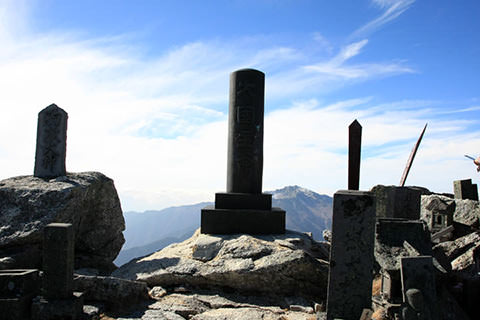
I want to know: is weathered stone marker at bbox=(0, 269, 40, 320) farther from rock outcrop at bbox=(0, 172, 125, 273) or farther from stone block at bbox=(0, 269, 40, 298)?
rock outcrop at bbox=(0, 172, 125, 273)

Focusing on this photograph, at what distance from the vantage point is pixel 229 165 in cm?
835

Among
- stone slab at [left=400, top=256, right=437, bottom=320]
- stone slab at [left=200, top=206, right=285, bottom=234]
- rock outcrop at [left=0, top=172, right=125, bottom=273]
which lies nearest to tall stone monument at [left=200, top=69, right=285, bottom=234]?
stone slab at [left=200, top=206, right=285, bottom=234]

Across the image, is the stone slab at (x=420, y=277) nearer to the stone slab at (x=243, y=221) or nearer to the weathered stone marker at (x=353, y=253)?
the weathered stone marker at (x=353, y=253)

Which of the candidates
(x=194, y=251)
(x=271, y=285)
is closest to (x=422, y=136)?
(x=271, y=285)

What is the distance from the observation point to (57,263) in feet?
15.4

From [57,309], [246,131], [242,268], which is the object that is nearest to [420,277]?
[242,268]

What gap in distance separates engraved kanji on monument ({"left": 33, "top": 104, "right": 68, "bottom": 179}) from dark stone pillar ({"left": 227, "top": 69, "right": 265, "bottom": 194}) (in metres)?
3.76

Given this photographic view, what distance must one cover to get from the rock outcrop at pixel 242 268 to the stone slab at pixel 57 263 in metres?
1.77

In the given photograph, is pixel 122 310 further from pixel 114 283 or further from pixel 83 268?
pixel 83 268

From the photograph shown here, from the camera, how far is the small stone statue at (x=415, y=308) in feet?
11.8

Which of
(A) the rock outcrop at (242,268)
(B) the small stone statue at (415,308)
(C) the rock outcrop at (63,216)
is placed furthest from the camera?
(C) the rock outcrop at (63,216)

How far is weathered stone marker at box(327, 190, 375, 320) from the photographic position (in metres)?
4.19

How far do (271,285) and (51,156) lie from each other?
542 centimetres

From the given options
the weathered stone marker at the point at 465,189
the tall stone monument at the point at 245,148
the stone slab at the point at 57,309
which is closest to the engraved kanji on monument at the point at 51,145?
the tall stone monument at the point at 245,148
